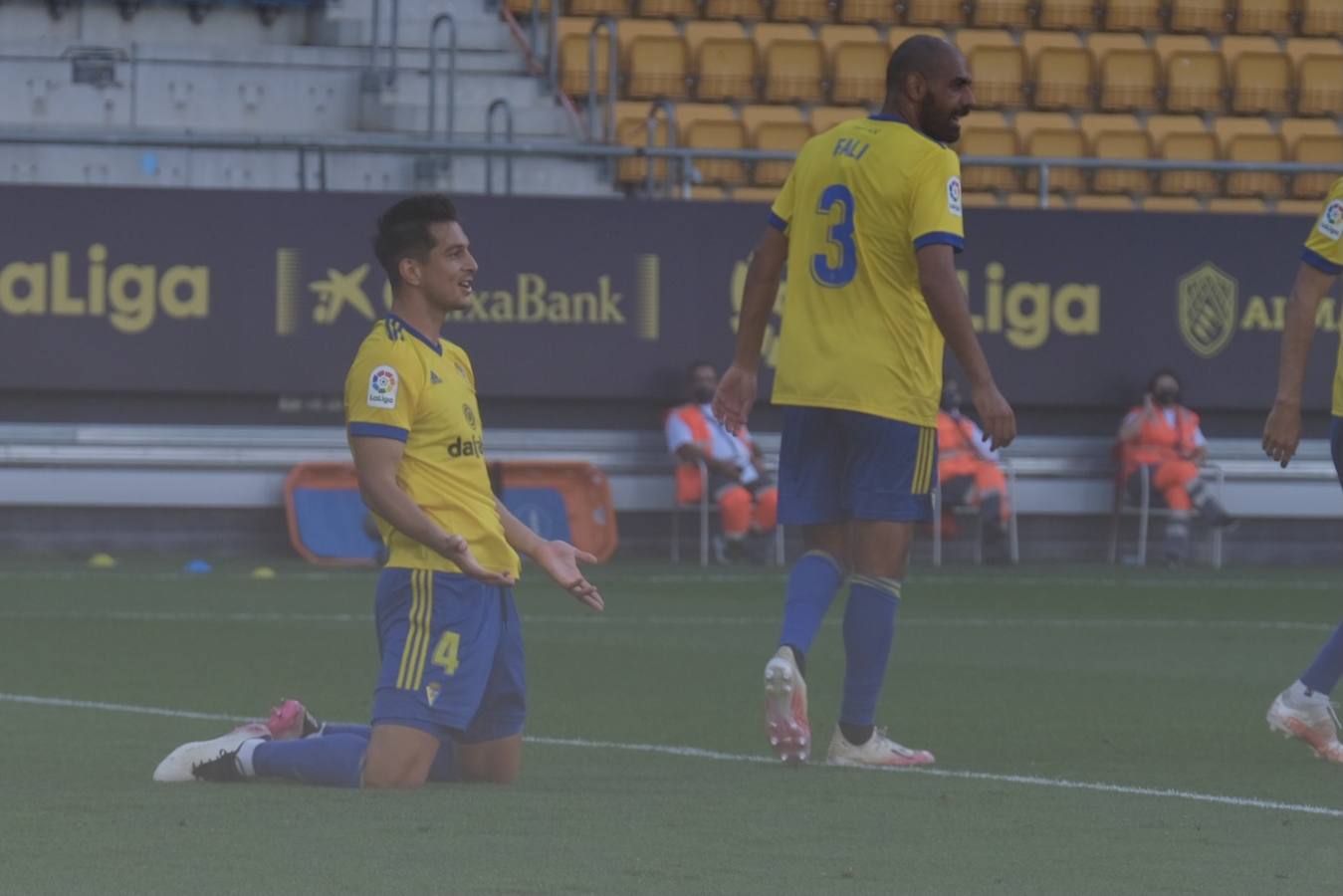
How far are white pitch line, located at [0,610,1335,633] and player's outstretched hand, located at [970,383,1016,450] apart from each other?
6.03 m

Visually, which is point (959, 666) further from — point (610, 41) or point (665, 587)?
point (610, 41)

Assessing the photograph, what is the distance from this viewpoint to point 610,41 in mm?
18734

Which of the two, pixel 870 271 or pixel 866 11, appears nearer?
pixel 870 271

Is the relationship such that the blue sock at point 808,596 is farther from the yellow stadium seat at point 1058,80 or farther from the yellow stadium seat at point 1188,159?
the yellow stadium seat at point 1058,80

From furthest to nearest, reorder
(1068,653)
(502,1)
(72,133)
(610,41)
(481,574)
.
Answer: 1. (502,1)
2. (610,41)
3. (72,133)
4. (1068,653)
5. (481,574)

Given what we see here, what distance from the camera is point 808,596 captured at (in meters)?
6.94

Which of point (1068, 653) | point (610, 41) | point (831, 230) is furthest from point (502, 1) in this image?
point (831, 230)

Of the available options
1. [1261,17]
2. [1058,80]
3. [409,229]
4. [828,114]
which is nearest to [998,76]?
[1058,80]

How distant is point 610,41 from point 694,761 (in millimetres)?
12175

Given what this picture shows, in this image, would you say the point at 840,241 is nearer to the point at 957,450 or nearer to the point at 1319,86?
the point at 957,450

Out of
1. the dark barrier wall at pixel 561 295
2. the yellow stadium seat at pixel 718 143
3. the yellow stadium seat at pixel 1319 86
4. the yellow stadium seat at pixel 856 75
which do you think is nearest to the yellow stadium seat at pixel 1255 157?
the yellow stadium seat at pixel 1319 86

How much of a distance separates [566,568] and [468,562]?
257 mm

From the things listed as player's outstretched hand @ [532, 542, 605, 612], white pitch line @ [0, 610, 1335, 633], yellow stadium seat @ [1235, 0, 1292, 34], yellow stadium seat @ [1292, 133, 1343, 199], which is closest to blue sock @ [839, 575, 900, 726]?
player's outstretched hand @ [532, 542, 605, 612]

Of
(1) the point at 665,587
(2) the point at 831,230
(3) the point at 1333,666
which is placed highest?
(2) the point at 831,230
